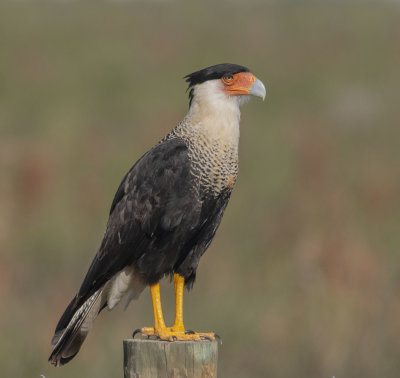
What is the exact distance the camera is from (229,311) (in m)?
7.29

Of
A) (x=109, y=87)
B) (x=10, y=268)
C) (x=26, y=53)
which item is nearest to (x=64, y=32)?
(x=26, y=53)

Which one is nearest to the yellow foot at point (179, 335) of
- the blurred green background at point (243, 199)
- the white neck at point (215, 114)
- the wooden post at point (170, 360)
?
the wooden post at point (170, 360)

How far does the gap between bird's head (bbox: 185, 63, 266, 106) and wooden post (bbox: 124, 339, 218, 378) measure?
1322 mm

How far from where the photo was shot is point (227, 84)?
13.3 feet

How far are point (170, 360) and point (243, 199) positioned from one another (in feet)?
23.7

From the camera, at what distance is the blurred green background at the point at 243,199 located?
22.6ft

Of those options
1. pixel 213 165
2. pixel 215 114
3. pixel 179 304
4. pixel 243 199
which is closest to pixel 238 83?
pixel 215 114

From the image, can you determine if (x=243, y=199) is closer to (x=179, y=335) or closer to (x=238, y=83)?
(x=238, y=83)

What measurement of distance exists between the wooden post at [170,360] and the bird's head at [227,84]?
1322 millimetres

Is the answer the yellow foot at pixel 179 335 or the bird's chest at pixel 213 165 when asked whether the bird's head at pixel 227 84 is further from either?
the yellow foot at pixel 179 335

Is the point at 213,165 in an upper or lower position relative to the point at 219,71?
lower

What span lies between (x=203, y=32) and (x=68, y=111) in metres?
10.9

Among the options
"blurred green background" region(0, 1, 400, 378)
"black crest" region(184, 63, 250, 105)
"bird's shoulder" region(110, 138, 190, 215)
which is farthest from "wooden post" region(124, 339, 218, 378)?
"blurred green background" region(0, 1, 400, 378)

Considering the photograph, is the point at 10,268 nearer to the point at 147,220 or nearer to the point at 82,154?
the point at 82,154
